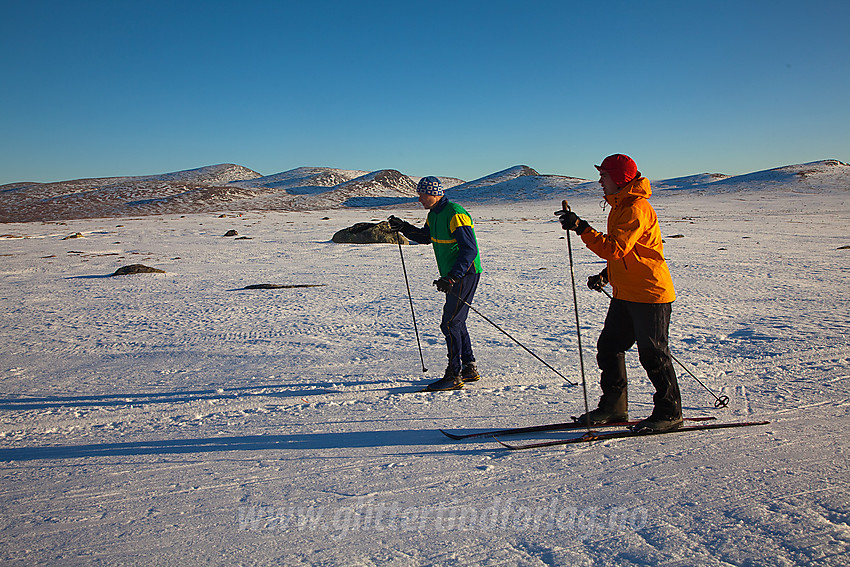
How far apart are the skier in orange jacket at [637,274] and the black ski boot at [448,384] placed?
5.07ft

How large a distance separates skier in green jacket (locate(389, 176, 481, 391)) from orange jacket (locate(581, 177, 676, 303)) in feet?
4.68

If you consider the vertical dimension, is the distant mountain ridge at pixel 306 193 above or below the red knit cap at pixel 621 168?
above

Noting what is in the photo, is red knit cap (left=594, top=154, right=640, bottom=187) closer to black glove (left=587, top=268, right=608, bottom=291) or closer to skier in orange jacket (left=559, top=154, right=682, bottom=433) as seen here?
skier in orange jacket (left=559, top=154, right=682, bottom=433)

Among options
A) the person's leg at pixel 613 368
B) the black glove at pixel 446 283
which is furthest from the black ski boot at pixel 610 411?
the black glove at pixel 446 283

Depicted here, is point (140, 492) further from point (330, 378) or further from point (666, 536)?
point (666, 536)

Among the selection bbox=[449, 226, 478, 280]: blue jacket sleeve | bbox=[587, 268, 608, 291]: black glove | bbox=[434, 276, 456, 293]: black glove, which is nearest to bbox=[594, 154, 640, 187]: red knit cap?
bbox=[587, 268, 608, 291]: black glove

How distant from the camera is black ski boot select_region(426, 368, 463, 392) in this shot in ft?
15.7

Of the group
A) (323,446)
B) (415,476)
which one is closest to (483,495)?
(415,476)

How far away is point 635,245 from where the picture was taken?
346cm

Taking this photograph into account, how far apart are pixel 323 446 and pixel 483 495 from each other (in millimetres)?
1245

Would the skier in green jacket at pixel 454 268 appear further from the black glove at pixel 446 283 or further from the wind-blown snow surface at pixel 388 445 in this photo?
the wind-blown snow surface at pixel 388 445

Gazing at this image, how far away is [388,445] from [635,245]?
6.93 feet

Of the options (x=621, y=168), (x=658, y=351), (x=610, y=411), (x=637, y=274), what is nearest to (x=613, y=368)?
(x=610, y=411)

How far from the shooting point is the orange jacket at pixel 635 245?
3348 millimetres
